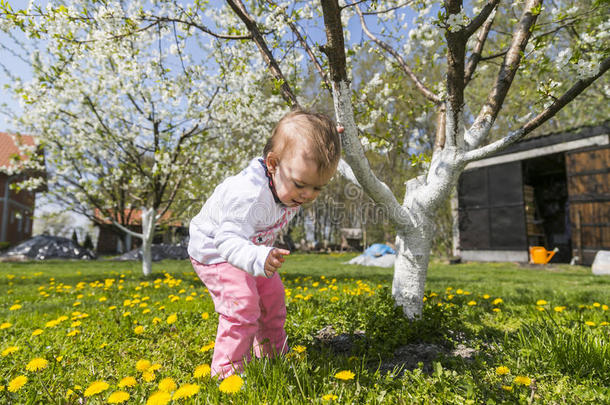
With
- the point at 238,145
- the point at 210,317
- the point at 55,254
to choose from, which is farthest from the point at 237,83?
the point at 55,254

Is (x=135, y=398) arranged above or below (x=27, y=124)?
below

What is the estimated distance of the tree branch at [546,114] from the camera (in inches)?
85.0

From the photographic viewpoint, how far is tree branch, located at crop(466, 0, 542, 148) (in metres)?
2.56

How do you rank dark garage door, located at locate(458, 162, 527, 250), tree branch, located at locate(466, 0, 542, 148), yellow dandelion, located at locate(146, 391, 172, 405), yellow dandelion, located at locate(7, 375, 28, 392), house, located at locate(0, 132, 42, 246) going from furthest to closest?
house, located at locate(0, 132, 42, 246) < dark garage door, located at locate(458, 162, 527, 250) < tree branch, located at locate(466, 0, 542, 148) < yellow dandelion, located at locate(7, 375, 28, 392) < yellow dandelion, located at locate(146, 391, 172, 405)

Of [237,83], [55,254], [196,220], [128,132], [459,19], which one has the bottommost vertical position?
[55,254]

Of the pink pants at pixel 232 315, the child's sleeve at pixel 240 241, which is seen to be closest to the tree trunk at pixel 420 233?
the pink pants at pixel 232 315

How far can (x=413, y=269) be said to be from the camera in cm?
263

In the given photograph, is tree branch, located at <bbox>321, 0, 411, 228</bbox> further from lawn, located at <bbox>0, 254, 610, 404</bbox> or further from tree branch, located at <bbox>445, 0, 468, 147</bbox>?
lawn, located at <bbox>0, 254, 610, 404</bbox>

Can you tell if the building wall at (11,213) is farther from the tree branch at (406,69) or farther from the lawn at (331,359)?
the tree branch at (406,69)

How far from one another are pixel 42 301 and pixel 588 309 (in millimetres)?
6474

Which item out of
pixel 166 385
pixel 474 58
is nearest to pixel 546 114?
pixel 474 58

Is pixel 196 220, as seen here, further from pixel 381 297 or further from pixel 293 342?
pixel 381 297

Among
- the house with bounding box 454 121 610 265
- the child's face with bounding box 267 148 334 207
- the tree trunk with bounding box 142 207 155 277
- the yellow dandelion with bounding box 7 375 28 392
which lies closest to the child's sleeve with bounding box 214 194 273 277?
the child's face with bounding box 267 148 334 207

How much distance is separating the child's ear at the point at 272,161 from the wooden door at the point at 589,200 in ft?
42.3
